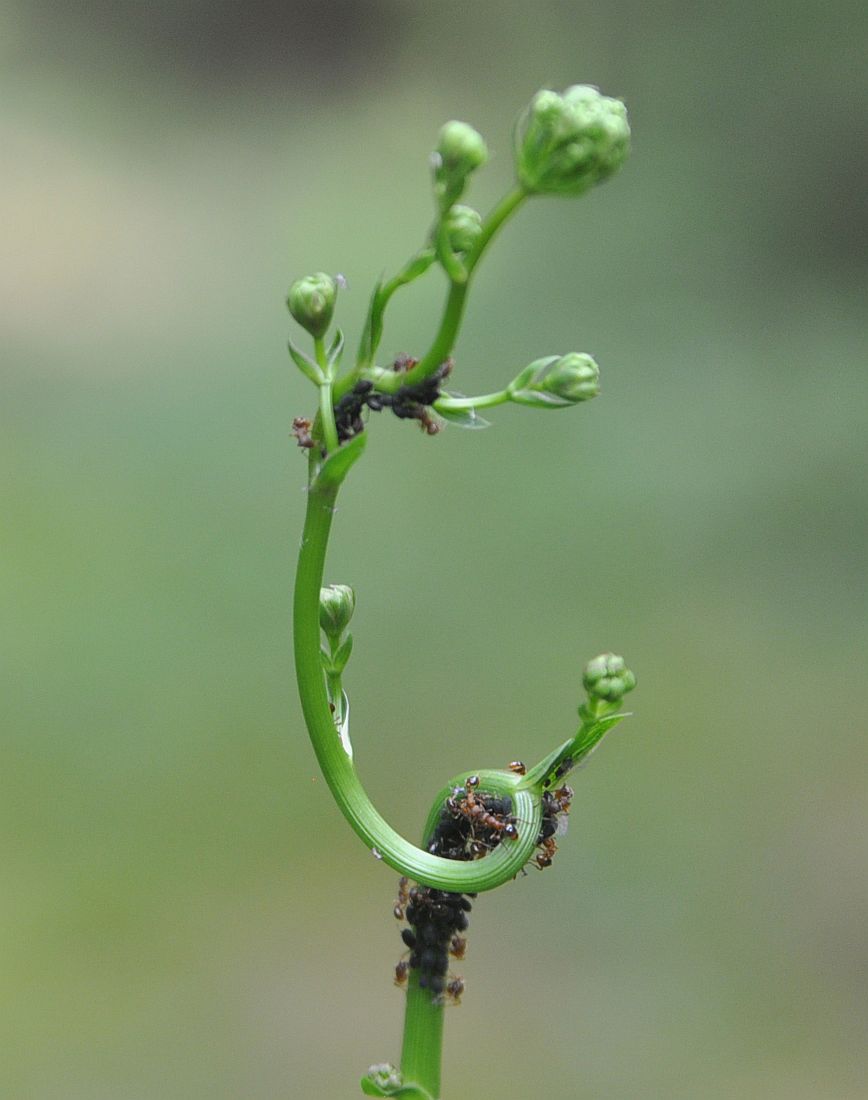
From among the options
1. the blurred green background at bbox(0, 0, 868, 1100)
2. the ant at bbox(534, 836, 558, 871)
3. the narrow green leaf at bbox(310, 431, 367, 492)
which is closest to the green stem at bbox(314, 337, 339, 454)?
the narrow green leaf at bbox(310, 431, 367, 492)

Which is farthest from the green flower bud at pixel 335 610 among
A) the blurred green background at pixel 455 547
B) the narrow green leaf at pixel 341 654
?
the blurred green background at pixel 455 547

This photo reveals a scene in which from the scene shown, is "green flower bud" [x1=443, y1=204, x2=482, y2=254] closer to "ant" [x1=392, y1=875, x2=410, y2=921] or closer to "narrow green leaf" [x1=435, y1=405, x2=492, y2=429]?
"narrow green leaf" [x1=435, y1=405, x2=492, y2=429]

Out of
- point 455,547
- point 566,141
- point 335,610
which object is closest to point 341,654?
point 335,610

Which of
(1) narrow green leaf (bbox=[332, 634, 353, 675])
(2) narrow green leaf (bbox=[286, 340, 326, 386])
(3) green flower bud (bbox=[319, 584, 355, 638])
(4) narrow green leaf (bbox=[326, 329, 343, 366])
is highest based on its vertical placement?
(4) narrow green leaf (bbox=[326, 329, 343, 366])

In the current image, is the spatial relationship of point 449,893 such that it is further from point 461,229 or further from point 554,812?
point 461,229

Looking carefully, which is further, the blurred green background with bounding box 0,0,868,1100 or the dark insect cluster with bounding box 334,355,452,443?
the blurred green background with bounding box 0,0,868,1100

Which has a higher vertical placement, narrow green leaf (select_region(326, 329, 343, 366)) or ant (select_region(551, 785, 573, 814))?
narrow green leaf (select_region(326, 329, 343, 366))
